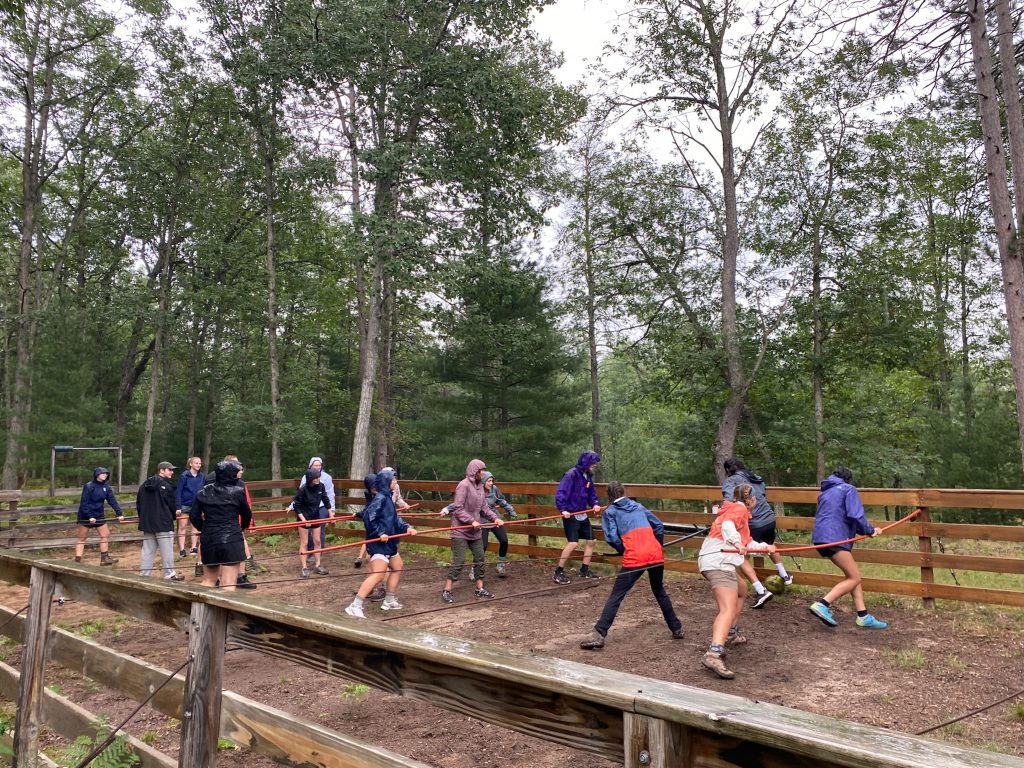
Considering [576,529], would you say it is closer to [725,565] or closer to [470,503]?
[470,503]

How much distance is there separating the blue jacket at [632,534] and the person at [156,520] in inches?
283

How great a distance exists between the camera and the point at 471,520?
9.48 m

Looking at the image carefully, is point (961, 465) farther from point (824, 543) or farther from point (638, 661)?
point (638, 661)

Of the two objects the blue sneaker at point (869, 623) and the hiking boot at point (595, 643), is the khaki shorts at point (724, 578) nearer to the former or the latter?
the hiking boot at point (595, 643)

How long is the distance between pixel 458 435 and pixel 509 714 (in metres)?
23.1

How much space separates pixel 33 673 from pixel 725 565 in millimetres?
5063

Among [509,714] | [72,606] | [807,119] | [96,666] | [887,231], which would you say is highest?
[807,119]

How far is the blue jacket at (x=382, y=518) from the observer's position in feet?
26.5

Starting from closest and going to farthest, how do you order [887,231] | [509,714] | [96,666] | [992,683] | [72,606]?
[509,714], [96,666], [992,683], [72,606], [887,231]

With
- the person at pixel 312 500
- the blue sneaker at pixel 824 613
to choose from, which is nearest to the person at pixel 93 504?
the person at pixel 312 500

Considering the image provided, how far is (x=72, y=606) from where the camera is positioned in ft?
31.2

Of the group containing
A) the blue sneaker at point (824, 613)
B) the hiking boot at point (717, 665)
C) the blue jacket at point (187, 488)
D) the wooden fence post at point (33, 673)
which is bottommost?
the hiking boot at point (717, 665)

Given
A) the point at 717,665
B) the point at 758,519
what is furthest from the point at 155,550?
the point at 758,519

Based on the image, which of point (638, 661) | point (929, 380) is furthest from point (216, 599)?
point (929, 380)
